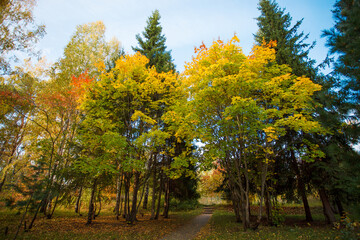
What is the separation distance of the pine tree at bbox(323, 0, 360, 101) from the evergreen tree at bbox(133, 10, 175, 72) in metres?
9.98

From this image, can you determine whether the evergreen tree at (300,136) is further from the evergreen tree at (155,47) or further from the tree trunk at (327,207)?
the evergreen tree at (155,47)

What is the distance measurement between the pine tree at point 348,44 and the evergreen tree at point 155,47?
32.7ft

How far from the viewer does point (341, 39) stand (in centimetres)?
358

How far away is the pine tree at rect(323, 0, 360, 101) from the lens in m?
3.26

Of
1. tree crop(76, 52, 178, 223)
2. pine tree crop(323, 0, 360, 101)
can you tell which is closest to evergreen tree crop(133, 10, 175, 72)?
tree crop(76, 52, 178, 223)

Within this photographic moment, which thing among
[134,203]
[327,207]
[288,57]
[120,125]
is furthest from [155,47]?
[327,207]

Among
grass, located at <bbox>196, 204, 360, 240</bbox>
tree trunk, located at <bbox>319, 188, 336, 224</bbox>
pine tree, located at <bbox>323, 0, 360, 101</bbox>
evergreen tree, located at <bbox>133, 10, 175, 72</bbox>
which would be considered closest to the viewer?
pine tree, located at <bbox>323, 0, 360, 101</bbox>

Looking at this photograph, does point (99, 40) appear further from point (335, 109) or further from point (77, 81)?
point (335, 109)

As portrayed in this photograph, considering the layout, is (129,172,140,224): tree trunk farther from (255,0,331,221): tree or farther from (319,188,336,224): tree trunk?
(319,188,336,224): tree trunk

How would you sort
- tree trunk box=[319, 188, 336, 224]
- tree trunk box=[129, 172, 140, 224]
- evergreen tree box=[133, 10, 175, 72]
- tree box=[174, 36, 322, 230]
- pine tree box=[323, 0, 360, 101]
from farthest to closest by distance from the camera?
evergreen tree box=[133, 10, 175, 72]
tree trunk box=[129, 172, 140, 224]
tree trunk box=[319, 188, 336, 224]
tree box=[174, 36, 322, 230]
pine tree box=[323, 0, 360, 101]

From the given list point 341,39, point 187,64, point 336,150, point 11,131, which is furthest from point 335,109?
point 11,131

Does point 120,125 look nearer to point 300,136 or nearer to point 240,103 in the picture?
point 240,103

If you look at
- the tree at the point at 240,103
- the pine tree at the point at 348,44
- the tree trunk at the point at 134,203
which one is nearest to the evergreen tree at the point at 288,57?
the tree at the point at 240,103

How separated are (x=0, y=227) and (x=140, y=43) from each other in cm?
1364
